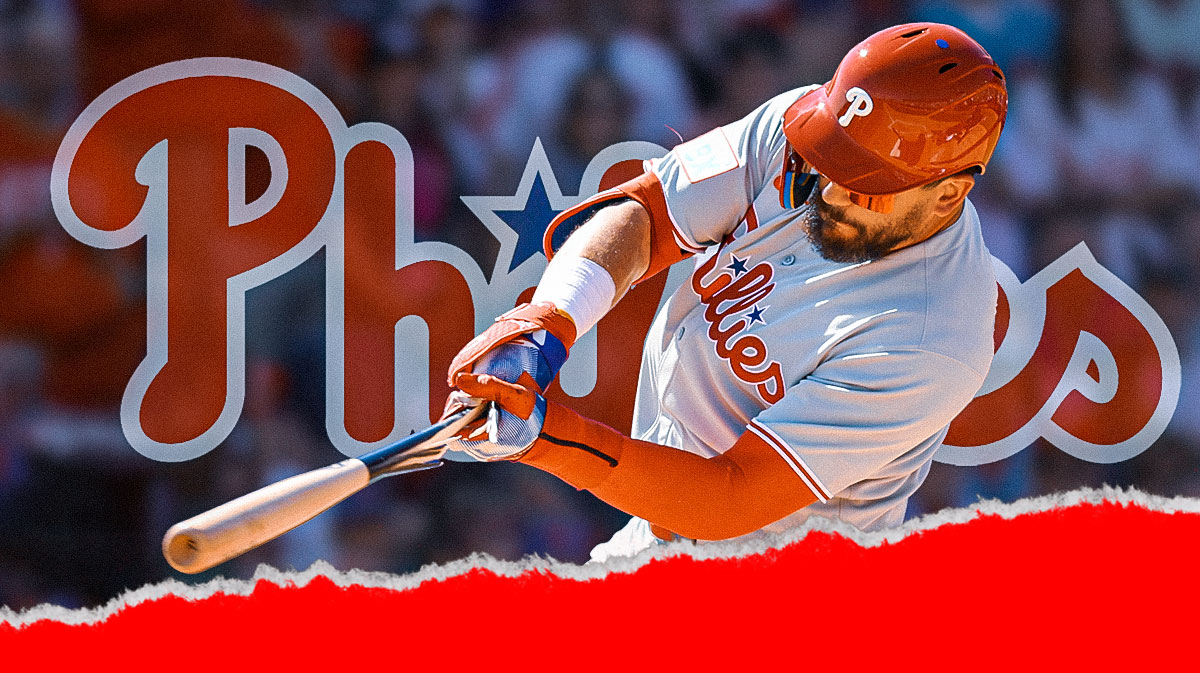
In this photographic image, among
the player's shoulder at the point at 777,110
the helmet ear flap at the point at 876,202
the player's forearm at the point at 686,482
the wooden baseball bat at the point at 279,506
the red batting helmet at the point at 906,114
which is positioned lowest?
the player's forearm at the point at 686,482

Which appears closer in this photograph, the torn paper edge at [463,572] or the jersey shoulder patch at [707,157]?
the torn paper edge at [463,572]

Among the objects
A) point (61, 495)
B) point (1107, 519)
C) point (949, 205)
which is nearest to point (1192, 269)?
point (949, 205)

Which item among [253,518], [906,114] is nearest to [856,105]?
[906,114]

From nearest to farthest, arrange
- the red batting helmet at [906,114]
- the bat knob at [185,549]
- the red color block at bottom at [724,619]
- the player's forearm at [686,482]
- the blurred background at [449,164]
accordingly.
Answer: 1. the red color block at bottom at [724,619]
2. the bat knob at [185,549]
3. the player's forearm at [686,482]
4. the red batting helmet at [906,114]
5. the blurred background at [449,164]

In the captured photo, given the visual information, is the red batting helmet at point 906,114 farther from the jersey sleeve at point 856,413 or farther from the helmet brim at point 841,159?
the jersey sleeve at point 856,413

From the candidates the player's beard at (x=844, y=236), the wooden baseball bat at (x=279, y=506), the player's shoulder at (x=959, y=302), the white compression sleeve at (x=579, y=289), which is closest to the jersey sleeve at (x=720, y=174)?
the player's beard at (x=844, y=236)

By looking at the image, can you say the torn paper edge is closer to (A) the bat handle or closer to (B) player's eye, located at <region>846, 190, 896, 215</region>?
(A) the bat handle

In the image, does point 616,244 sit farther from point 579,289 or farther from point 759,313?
point 759,313
